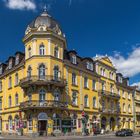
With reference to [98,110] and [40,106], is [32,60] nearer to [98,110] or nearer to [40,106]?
[40,106]

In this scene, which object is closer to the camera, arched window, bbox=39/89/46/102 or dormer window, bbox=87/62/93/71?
arched window, bbox=39/89/46/102

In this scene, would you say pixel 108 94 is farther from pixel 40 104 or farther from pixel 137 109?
pixel 137 109

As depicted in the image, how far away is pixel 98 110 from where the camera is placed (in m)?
61.7

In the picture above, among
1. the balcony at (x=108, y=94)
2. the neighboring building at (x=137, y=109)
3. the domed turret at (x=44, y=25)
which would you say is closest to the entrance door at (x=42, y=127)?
the domed turret at (x=44, y=25)

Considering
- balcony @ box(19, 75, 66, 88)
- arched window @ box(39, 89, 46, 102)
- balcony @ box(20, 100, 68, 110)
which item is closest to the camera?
balcony @ box(20, 100, 68, 110)

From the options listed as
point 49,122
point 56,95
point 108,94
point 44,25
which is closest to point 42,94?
point 56,95

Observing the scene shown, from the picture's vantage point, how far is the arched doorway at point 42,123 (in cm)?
4872

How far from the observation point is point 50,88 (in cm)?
4959

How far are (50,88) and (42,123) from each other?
18.6 ft

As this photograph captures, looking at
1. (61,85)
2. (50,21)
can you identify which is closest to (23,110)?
(61,85)

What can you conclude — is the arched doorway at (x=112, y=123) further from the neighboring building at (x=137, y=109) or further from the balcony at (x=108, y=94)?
the neighboring building at (x=137, y=109)

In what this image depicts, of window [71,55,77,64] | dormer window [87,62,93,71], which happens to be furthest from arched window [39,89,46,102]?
dormer window [87,62,93,71]

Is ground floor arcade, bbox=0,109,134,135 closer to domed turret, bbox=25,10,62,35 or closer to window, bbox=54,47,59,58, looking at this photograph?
window, bbox=54,47,59,58

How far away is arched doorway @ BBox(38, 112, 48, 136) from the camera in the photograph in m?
48.7
